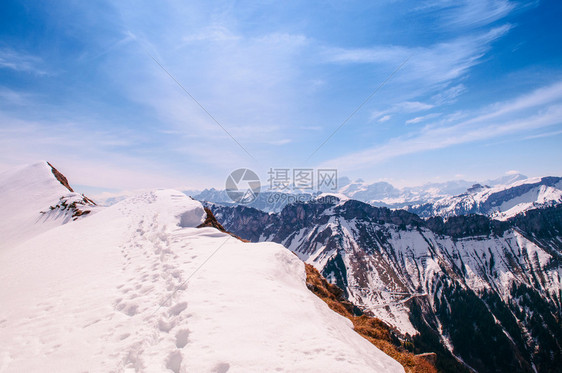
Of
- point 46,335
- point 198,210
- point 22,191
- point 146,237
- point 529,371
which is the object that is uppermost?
point 22,191

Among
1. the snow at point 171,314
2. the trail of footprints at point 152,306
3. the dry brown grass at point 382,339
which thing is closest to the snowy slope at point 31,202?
the snow at point 171,314

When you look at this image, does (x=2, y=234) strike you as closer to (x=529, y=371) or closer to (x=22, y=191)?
(x=22, y=191)

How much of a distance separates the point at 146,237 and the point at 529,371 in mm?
290483

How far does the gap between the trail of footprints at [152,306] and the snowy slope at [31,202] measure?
102 ft

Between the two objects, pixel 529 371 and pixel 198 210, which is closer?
pixel 198 210

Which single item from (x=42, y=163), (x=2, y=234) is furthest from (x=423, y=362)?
(x=42, y=163)

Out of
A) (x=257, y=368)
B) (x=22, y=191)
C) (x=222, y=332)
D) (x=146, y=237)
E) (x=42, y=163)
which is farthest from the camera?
(x=42, y=163)

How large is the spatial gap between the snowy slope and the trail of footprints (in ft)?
102

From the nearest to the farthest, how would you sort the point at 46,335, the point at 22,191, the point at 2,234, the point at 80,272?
the point at 46,335, the point at 80,272, the point at 2,234, the point at 22,191

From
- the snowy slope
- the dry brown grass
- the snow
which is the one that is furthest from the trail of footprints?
the snowy slope

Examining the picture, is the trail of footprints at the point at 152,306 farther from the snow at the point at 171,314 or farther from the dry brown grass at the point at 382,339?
the dry brown grass at the point at 382,339

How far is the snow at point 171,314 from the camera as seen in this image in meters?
8.19

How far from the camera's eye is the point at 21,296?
47.7ft

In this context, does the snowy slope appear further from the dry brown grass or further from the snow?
the dry brown grass
